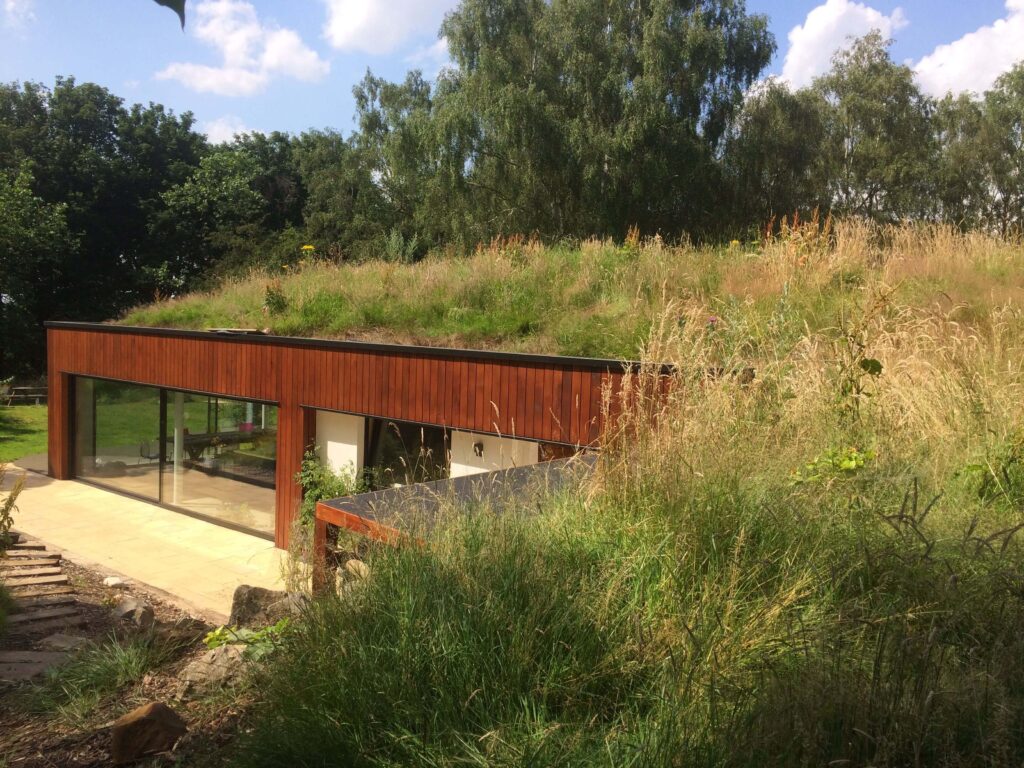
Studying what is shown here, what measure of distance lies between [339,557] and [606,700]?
232cm

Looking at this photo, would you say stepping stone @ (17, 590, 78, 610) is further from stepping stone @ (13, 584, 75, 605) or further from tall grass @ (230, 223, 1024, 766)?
tall grass @ (230, 223, 1024, 766)

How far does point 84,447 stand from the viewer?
1276cm

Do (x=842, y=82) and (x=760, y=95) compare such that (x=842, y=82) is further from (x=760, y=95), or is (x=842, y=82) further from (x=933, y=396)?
(x=933, y=396)

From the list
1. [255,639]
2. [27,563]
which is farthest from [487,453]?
[255,639]

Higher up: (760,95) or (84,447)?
(760,95)

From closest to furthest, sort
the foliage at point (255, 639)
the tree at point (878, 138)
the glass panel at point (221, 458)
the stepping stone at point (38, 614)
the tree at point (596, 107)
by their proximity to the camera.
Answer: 1. the foliage at point (255, 639)
2. the stepping stone at point (38, 614)
3. the glass panel at point (221, 458)
4. the tree at point (596, 107)
5. the tree at point (878, 138)

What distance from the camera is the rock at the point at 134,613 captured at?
507 cm

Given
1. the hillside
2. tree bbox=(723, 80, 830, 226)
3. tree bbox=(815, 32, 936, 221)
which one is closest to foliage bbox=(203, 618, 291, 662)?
the hillside

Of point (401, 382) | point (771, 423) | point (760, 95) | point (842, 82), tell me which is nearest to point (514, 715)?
point (771, 423)

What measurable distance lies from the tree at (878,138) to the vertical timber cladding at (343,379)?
16.6 meters

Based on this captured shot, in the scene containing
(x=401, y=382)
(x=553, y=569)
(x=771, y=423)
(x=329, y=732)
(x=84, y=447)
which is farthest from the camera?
(x=84, y=447)

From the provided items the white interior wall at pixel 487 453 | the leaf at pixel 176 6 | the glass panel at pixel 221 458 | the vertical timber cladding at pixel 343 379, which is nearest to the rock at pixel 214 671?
the leaf at pixel 176 6

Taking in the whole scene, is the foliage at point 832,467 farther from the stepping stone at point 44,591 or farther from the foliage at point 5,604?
the stepping stone at point 44,591

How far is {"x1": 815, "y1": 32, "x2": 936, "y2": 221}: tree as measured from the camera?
2056 centimetres
